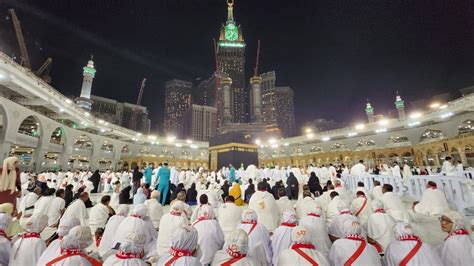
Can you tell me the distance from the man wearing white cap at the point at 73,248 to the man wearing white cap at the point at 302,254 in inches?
67.6

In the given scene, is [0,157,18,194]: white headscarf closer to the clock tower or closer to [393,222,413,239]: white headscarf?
[393,222,413,239]: white headscarf

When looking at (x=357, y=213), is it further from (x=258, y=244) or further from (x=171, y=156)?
(x=171, y=156)

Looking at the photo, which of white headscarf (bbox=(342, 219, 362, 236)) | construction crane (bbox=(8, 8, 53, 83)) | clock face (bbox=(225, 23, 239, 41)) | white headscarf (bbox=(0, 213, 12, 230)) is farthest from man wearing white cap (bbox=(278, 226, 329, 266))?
clock face (bbox=(225, 23, 239, 41))

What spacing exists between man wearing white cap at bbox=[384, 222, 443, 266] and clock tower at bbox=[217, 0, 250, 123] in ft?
372

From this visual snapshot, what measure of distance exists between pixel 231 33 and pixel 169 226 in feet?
409

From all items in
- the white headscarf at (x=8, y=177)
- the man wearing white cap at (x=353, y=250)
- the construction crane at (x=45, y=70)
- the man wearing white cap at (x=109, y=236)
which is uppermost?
the construction crane at (x=45, y=70)

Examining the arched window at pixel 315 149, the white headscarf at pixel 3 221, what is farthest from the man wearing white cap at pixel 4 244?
the arched window at pixel 315 149

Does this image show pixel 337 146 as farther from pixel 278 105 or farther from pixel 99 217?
pixel 278 105

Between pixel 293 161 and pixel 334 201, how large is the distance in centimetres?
3824

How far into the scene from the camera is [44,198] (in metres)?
5.08

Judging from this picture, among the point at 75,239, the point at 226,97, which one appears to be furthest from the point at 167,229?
the point at 226,97

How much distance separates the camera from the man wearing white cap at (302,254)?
1841mm

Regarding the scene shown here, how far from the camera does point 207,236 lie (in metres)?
3.15

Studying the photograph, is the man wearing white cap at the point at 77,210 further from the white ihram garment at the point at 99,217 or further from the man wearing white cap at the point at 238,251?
the man wearing white cap at the point at 238,251
